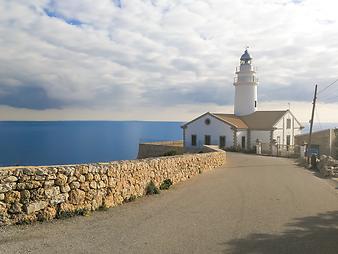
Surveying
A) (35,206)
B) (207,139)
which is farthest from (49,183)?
(207,139)

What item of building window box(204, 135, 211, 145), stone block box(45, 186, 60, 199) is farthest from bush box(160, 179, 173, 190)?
building window box(204, 135, 211, 145)

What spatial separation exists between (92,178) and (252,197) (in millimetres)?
5597

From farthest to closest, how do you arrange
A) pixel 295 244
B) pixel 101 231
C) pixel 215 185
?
pixel 215 185
pixel 101 231
pixel 295 244

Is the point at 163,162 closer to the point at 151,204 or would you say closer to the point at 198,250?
the point at 151,204

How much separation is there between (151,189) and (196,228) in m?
3.98

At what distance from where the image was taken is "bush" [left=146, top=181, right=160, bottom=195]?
11.8 metres

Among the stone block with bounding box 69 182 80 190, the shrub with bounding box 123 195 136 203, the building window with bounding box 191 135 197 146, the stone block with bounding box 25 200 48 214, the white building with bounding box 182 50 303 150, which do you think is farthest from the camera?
the building window with bounding box 191 135 197 146

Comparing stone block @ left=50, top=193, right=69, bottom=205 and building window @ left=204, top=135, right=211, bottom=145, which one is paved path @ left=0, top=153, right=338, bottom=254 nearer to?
stone block @ left=50, top=193, right=69, bottom=205

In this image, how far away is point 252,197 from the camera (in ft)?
39.3

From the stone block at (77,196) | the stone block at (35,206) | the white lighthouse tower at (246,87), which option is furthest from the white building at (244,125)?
the stone block at (35,206)

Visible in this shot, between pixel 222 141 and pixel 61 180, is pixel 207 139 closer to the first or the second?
pixel 222 141

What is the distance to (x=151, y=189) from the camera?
11.8m

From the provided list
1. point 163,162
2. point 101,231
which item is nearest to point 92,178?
point 101,231

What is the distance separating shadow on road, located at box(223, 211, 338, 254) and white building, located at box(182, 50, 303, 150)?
31.1 metres
